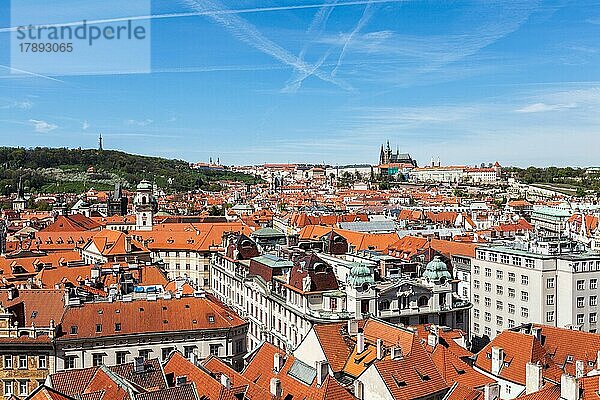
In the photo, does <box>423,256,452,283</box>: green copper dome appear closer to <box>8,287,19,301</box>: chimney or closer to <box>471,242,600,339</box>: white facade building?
<box>471,242,600,339</box>: white facade building

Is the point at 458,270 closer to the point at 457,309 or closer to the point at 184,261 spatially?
the point at 457,309

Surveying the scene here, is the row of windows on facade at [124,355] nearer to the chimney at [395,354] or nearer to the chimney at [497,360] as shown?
the chimney at [395,354]

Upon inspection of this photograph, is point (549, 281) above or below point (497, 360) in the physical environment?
above

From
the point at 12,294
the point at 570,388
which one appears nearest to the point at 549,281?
the point at 570,388

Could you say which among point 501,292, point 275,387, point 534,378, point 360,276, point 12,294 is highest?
point 360,276

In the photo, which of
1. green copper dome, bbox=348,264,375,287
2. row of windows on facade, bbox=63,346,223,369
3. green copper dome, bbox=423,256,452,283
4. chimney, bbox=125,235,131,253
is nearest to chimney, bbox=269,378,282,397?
row of windows on facade, bbox=63,346,223,369

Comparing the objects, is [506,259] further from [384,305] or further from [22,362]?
[22,362]

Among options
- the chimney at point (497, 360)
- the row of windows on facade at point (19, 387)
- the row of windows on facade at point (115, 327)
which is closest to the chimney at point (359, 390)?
the chimney at point (497, 360)
